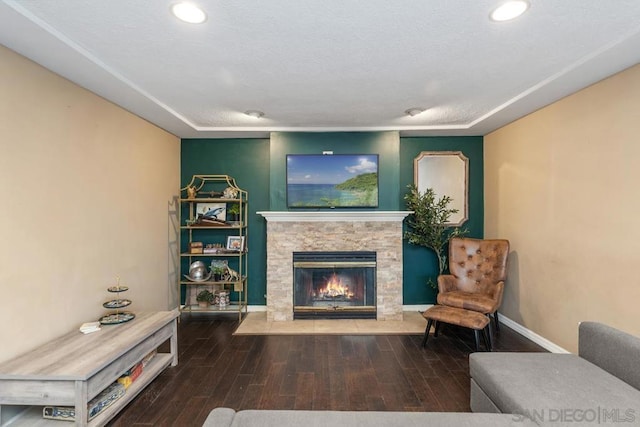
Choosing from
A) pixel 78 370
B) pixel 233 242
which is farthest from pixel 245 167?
pixel 78 370

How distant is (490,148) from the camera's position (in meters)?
4.11

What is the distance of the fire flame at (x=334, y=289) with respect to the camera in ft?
13.2

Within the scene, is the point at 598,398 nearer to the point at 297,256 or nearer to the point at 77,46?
the point at 297,256

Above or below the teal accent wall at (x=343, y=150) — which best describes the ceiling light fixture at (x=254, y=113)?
above

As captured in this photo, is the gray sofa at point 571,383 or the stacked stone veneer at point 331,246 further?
the stacked stone veneer at point 331,246

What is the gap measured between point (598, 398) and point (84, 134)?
12.7ft

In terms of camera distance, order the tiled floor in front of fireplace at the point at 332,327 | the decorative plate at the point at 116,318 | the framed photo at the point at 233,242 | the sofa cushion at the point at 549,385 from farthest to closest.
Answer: the framed photo at the point at 233,242
the tiled floor in front of fireplace at the point at 332,327
the decorative plate at the point at 116,318
the sofa cushion at the point at 549,385

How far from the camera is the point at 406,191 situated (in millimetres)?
4270

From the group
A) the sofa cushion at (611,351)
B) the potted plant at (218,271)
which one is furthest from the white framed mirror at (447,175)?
the potted plant at (218,271)

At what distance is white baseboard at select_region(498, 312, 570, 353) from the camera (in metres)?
2.91

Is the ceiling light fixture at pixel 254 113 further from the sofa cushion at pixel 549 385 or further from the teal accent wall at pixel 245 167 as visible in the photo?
the sofa cushion at pixel 549 385

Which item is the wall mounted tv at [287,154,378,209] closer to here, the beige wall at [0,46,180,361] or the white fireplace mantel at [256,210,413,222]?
the white fireplace mantel at [256,210,413,222]

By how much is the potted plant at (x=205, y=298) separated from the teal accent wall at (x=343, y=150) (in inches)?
57.6

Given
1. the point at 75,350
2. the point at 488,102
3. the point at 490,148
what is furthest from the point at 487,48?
the point at 75,350
